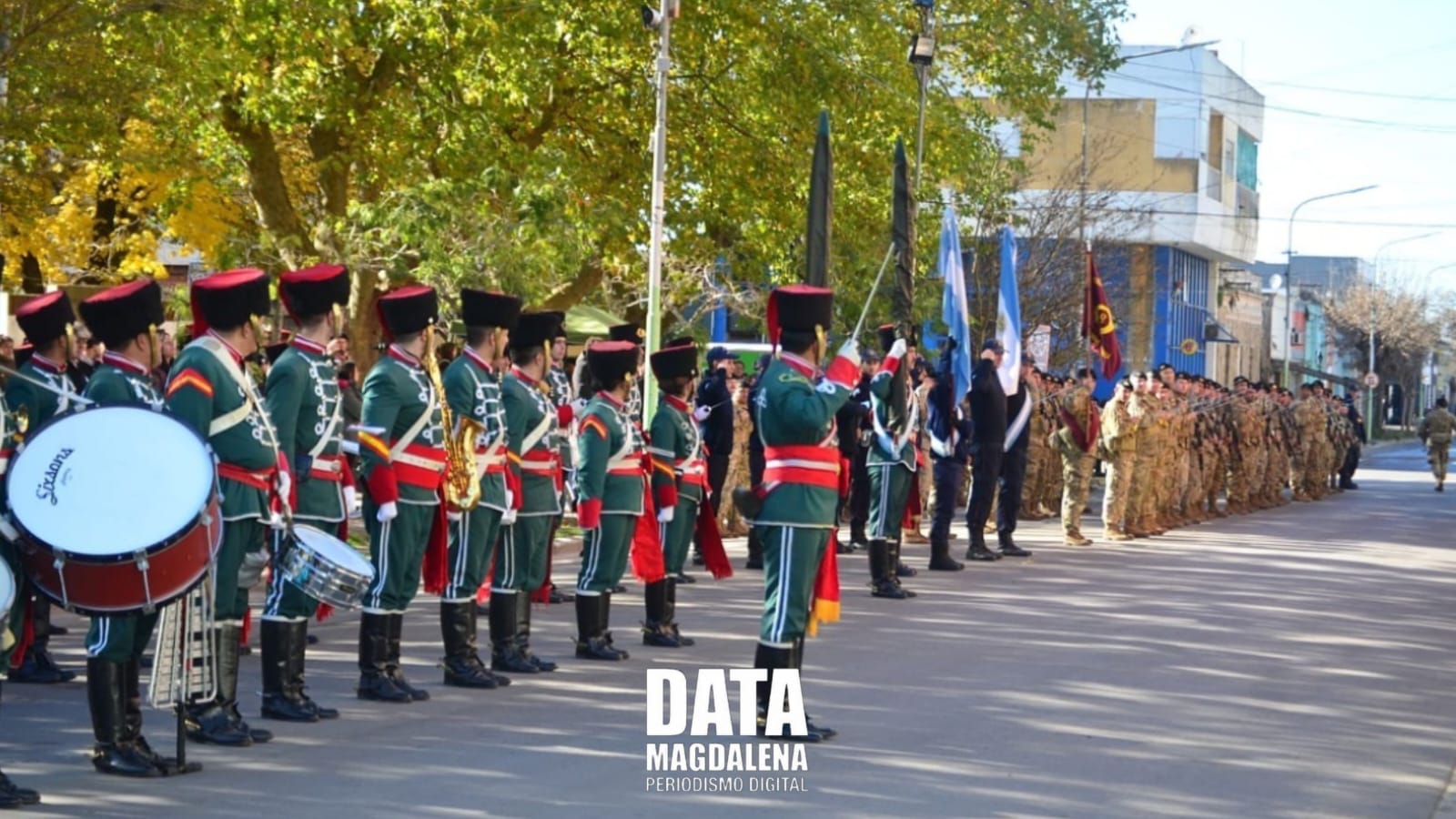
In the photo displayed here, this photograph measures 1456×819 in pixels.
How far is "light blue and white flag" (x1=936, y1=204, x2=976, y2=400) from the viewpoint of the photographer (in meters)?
17.8

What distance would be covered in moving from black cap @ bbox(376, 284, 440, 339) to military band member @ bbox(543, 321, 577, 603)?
68.8 inches

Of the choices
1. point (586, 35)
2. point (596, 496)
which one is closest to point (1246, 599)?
point (596, 496)

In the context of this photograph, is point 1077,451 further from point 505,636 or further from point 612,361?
point 505,636

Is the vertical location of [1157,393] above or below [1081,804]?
above

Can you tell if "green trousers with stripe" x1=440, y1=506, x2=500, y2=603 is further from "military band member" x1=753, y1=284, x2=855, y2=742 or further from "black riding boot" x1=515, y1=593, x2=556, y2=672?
"military band member" x1=753, y1=284, x2=855, y2=742

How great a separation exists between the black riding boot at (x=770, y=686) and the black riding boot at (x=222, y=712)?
7.40 feet

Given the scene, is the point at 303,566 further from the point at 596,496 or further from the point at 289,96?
the point at 289,96

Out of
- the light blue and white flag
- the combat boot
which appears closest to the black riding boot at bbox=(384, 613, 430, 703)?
the combat boot

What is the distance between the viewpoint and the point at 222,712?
9.14 m

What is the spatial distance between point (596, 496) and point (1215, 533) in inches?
587

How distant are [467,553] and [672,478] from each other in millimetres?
2256

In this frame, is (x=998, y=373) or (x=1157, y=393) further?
(x=1157, y=393)

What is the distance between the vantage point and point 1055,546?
22016mm

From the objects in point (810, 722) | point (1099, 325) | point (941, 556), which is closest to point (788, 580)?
point (810, 722)
